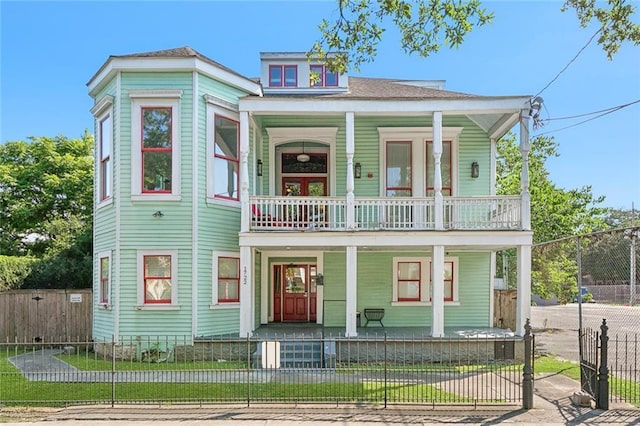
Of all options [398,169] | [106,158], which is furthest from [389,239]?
[106,158]

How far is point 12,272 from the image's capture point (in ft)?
51.2

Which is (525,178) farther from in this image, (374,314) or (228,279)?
(228,279)

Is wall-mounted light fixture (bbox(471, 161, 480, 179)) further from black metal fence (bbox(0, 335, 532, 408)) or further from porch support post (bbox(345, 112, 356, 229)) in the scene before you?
black metal fence (bbox(0, 335, 532, 408))

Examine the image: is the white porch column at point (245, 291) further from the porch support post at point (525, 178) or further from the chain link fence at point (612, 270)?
the chain link fence at point (612, 270)

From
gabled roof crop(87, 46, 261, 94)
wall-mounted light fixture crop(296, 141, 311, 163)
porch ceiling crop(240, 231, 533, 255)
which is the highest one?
gabled roof crop(87, 46, 261, 94)

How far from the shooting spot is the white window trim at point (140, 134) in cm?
1276

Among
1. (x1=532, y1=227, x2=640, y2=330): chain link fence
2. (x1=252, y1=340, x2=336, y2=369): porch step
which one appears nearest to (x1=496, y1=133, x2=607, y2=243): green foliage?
(x1=532, y1=227, x2=640, y2=330): chain link fence

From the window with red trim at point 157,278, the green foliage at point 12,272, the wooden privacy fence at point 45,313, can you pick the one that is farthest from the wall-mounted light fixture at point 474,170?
the green foliage at point 12,272

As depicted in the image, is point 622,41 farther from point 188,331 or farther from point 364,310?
point 188,331

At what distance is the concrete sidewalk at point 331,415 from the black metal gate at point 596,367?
0.29 meters

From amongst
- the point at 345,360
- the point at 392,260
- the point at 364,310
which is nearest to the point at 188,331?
the point at 345,360

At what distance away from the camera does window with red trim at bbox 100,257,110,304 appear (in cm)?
1345

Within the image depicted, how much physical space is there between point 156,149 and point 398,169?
742cm

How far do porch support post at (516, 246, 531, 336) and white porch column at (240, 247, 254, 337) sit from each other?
7.09 meters
